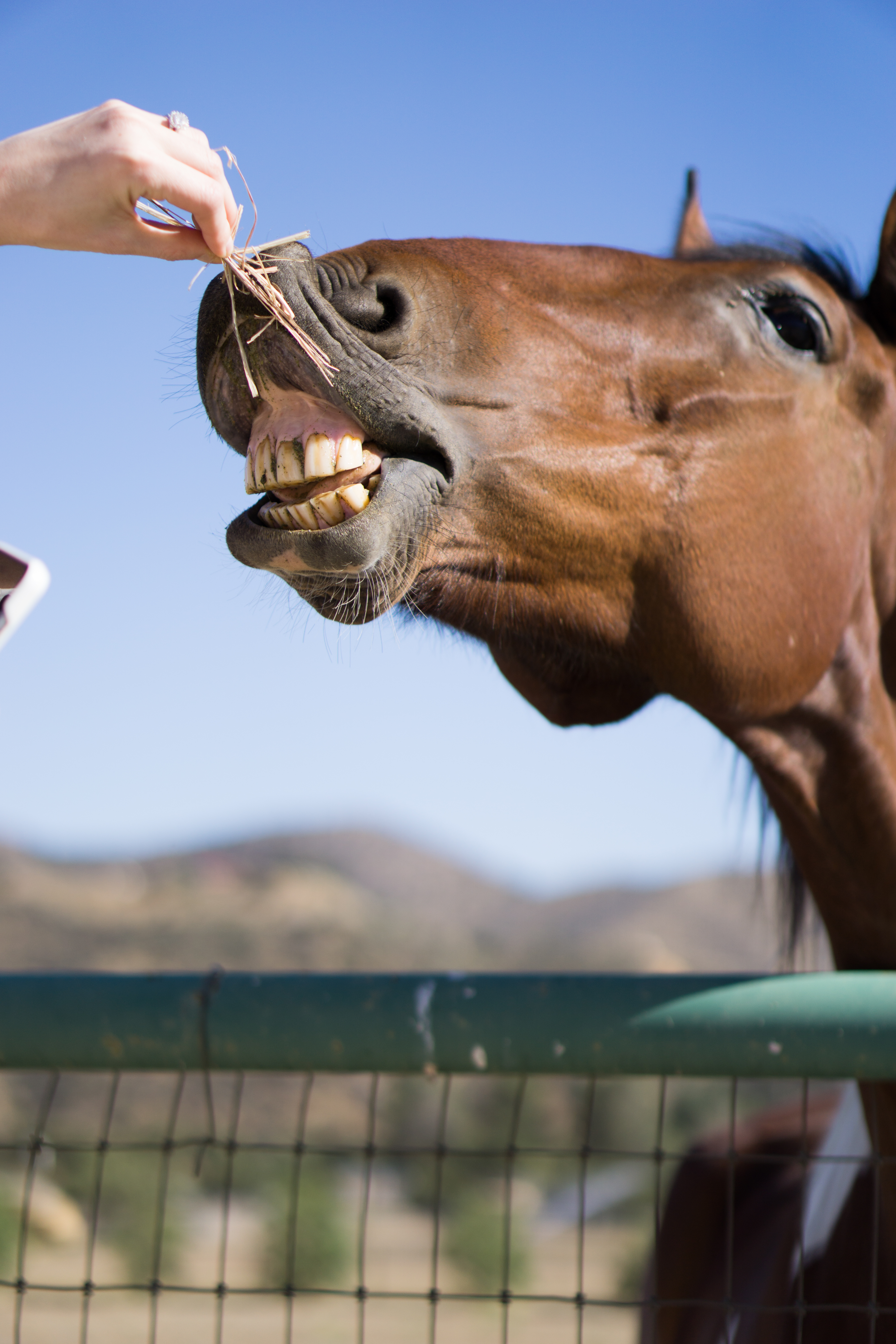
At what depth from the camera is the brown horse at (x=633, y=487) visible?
1544 millimetres

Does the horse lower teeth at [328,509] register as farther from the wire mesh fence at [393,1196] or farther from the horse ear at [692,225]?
the horse ear at [692,225]

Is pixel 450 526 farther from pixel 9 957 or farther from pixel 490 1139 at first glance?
pixel 9 957

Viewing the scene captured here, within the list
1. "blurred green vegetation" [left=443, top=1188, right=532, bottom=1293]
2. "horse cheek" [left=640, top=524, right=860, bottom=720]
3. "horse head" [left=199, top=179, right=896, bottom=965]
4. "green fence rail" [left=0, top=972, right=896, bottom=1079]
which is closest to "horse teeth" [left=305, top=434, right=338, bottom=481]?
"horse head" [left=199, top=179, right=896, bottom=965]

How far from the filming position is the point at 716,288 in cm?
197

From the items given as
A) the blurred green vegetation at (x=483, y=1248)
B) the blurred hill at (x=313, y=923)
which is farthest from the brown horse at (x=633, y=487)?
the blurred hill at (x=313, y=923)

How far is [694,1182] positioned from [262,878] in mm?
35890

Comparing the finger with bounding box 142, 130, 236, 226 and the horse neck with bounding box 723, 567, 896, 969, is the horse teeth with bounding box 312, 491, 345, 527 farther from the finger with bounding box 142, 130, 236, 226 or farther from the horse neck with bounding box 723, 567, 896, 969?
the horse neck with bounding box 723, 567, 896, 969

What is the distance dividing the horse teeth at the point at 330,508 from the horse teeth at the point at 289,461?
4cm

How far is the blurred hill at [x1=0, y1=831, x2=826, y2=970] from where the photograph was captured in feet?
105

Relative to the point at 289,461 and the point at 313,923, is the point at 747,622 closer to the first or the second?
the point at 289,461

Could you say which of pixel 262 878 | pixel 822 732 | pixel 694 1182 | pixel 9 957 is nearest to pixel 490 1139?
pixel 9 957

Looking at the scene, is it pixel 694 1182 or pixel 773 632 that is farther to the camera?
pixel 694 1182

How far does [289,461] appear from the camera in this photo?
155 centimetres

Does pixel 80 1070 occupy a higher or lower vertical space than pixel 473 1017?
lower
